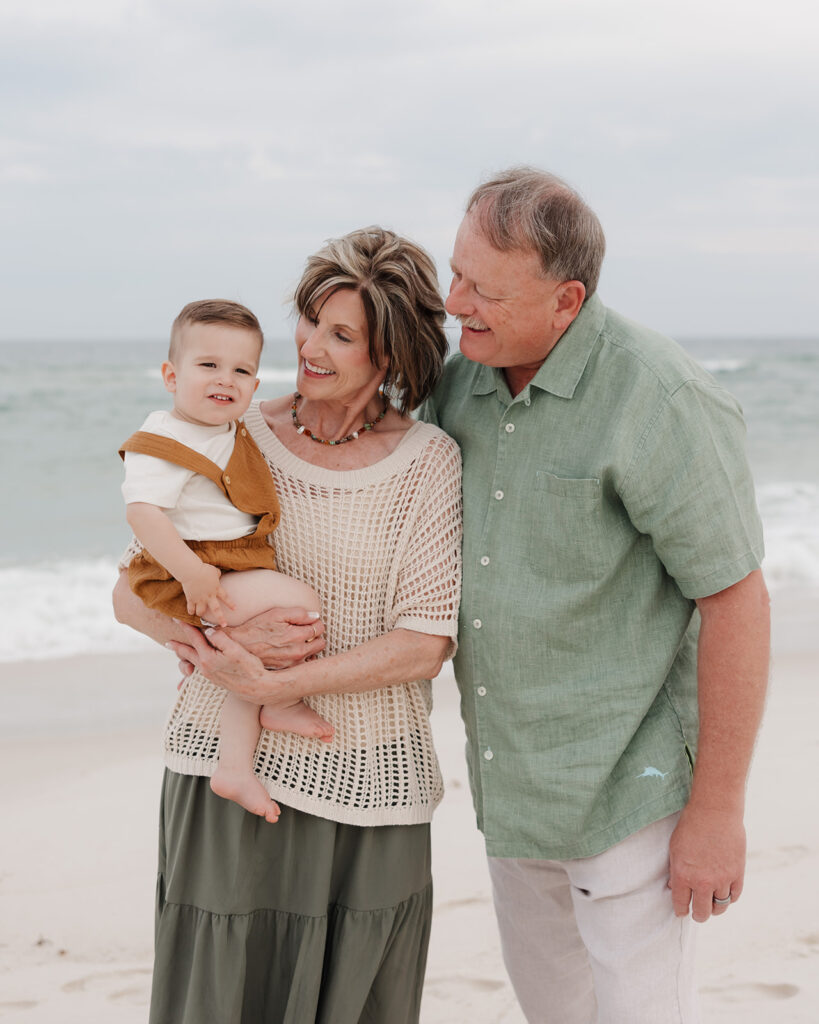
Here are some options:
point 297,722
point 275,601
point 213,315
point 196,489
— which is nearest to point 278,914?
point 297,722

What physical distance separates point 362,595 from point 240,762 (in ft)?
1.41

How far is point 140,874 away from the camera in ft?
12.3

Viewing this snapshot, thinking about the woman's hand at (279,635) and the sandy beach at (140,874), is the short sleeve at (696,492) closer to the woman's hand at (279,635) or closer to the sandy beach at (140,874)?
the woman's hand at (279,635)

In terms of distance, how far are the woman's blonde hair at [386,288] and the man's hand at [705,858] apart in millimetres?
1114

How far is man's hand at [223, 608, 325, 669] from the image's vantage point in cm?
204

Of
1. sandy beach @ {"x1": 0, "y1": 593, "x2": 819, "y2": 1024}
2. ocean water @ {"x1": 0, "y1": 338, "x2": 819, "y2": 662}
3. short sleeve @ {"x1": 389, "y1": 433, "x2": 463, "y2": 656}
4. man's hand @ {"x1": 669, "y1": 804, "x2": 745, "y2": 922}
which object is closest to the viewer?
man's hand @ {"x1": 669, "y1": 804, "x2": 745, "y2": 922}

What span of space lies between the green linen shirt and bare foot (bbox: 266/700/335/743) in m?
0.33

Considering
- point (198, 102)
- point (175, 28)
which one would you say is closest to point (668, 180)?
point (198, 102)

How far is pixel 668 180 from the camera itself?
2345 centimetres

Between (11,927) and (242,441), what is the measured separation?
2.25 meters

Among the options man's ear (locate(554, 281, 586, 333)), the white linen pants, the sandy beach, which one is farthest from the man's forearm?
the sandy beach

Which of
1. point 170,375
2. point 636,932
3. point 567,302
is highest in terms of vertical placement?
point 567,302

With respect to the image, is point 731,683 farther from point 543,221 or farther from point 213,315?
point 213,315

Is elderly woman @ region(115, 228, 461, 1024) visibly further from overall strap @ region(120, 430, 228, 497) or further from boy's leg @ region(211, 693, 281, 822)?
overall strap @ region(120, 430, 228, 497)
